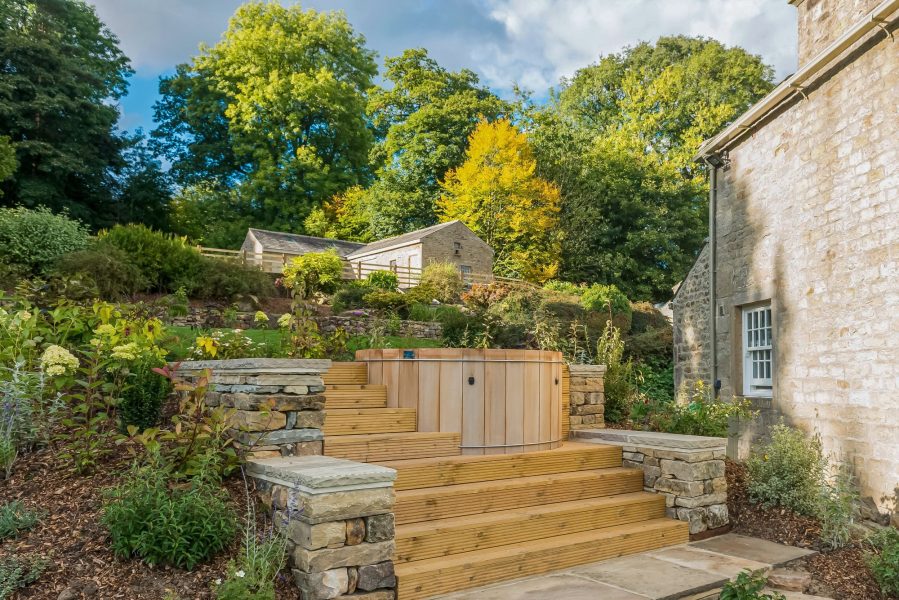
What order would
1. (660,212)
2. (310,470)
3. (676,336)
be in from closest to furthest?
(310,470) → (676,336) → (660,212)

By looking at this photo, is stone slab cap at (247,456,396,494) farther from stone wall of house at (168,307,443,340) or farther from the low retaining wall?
stone wall of house at (168,307,443,340)

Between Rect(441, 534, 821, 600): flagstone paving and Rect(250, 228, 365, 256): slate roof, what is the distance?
1983 centimetres

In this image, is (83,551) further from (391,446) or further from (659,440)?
(659,440)

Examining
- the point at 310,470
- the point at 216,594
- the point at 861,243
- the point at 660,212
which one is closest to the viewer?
the point at 216,594

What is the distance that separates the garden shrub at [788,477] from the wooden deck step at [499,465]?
1.42 meters

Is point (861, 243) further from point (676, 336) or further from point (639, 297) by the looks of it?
point (639, 297)

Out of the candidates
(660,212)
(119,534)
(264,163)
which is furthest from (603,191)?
(119,534)

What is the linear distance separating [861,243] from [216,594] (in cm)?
673

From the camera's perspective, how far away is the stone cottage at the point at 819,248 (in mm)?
6168

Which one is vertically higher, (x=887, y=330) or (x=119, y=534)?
(x=887, y=330)

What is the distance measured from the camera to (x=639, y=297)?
25.2m

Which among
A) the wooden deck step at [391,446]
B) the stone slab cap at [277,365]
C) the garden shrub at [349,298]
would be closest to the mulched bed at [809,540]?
the wooden deck step at [391,446]

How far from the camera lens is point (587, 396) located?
6.64m

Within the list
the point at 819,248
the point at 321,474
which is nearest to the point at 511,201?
the point at 819,248
